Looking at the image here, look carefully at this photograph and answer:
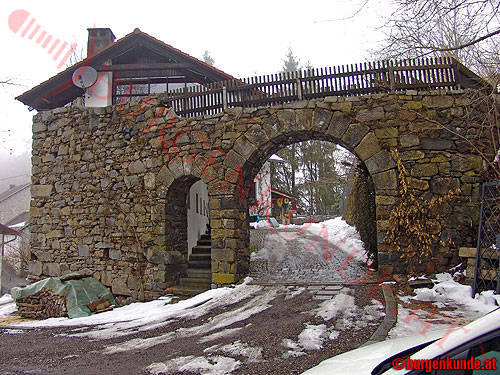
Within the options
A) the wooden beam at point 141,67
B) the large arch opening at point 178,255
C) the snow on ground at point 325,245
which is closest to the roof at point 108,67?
the wooden beam at point 141,67

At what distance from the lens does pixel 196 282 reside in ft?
26.0

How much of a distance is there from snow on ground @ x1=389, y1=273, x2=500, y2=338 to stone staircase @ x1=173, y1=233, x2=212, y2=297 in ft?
13.2

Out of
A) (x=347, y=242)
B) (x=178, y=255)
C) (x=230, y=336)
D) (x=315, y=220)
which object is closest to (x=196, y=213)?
(x=178, y=255)

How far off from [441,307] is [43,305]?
7.29 metres

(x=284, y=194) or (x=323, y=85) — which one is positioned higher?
(x=323, y=85)

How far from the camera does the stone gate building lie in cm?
648

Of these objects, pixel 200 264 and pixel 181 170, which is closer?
pixel 181 170

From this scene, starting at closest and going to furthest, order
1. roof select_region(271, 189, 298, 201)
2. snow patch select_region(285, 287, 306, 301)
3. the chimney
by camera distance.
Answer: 1. snow patch select_region(285, 287, 306, 301)
2. the chimney
3. roof select_region(271, 189, 298, 201)

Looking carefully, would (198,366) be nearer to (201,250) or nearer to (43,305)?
(43,305)

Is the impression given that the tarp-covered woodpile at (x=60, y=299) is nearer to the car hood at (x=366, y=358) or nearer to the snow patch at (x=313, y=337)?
the snow patch at (x=313, y=337)

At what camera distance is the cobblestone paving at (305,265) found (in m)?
7.23

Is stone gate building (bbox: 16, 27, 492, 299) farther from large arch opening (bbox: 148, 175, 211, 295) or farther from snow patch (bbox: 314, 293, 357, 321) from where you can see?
snow patch (bbox: 314, 293, 357, 321)

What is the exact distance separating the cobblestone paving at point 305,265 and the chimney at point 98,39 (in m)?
8.45

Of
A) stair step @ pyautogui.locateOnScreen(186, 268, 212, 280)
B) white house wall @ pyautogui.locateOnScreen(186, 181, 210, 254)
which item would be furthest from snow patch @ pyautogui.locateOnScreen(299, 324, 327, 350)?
white house wall @ pyautogui.locateOnScreen(186, 181, 210, 254)
